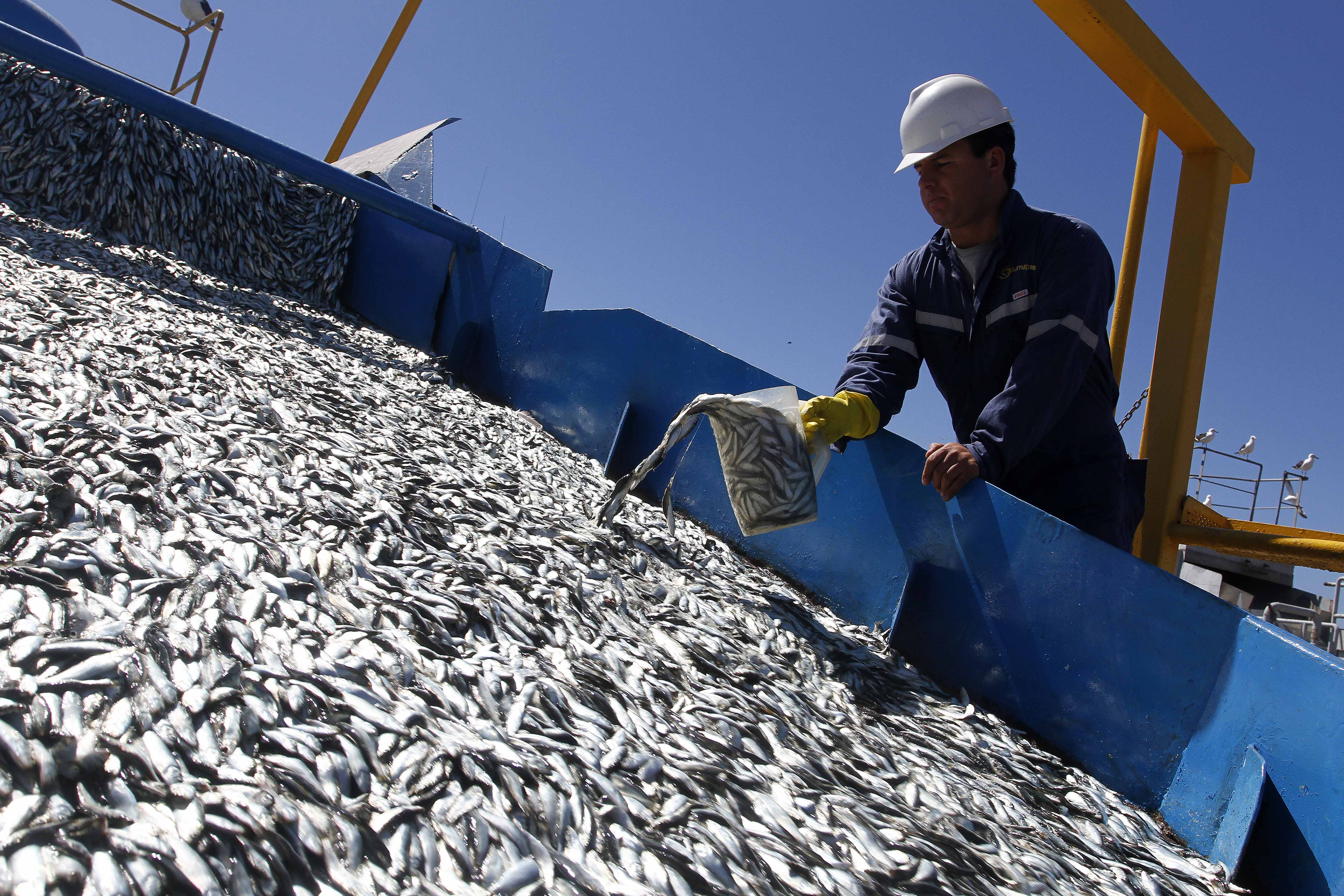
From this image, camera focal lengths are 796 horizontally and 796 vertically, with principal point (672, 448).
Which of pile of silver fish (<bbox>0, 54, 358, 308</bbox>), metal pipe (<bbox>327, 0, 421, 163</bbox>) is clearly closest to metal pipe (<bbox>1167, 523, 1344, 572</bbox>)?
pile of silver fish (<bbox>0, 54, 358, 308</bbox>)

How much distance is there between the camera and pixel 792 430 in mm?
2980

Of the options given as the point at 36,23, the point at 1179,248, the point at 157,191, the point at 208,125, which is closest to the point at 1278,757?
the point at 1179,248

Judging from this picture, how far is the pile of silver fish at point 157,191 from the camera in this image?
5695mm

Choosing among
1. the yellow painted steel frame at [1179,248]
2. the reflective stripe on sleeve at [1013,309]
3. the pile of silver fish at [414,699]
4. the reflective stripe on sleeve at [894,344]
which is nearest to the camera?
the pile of silver fish at [414,699]

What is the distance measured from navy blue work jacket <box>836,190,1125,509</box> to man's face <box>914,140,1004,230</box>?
0.12 metres

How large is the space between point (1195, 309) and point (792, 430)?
7.27ft

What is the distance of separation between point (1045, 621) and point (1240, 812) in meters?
0.71

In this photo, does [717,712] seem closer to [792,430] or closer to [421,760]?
[421,760]

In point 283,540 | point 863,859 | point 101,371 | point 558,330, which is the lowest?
point 863,859

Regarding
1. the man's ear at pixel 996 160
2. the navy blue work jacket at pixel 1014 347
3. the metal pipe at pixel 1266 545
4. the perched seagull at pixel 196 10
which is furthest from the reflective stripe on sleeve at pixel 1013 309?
the perched seagull at pixel 196 10

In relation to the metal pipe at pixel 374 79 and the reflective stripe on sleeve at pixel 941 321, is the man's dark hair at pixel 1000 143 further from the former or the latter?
the metal pipe at pixel 374 79

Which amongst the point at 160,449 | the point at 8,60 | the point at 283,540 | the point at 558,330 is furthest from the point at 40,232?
the point at 283,540

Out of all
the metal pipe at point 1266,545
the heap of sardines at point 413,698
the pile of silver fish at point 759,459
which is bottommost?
the heap of sardines at point 413,698

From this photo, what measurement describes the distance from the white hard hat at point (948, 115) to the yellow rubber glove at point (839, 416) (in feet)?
3.15
